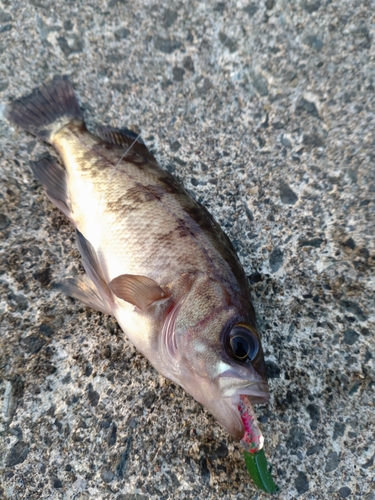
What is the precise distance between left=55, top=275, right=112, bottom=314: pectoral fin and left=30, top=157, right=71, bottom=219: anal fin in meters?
0.40

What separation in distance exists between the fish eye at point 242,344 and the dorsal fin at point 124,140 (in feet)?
4.01

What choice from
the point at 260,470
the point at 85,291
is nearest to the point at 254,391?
the point at 260,470

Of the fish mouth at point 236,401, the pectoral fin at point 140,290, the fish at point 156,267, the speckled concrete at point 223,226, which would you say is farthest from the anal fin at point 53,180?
the fish mouth at point 236,401

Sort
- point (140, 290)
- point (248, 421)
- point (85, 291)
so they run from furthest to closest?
point (85, 291)
point (140, 290)
point (248, 421)

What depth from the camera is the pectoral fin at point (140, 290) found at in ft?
5.65

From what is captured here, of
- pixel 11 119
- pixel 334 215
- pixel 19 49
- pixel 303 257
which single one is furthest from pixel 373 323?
pixel 19 49

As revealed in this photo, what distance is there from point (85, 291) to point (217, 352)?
865 millimetres

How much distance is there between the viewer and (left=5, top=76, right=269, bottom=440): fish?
5.11ft

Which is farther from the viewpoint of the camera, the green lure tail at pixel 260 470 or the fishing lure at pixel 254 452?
the green lure tail at pixel 260 470

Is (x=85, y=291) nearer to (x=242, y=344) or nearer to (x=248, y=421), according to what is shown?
(x=242, y=344)

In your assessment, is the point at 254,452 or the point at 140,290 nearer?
the point at 254,452

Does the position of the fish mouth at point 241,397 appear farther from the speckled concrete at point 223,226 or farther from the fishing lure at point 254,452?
the speckled concrete at point 223,226

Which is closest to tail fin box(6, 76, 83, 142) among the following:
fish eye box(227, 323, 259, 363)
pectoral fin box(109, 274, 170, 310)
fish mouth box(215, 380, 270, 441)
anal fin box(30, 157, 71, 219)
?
anal fin box(30, 157, 71, 219)

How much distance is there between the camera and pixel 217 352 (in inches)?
61.4
